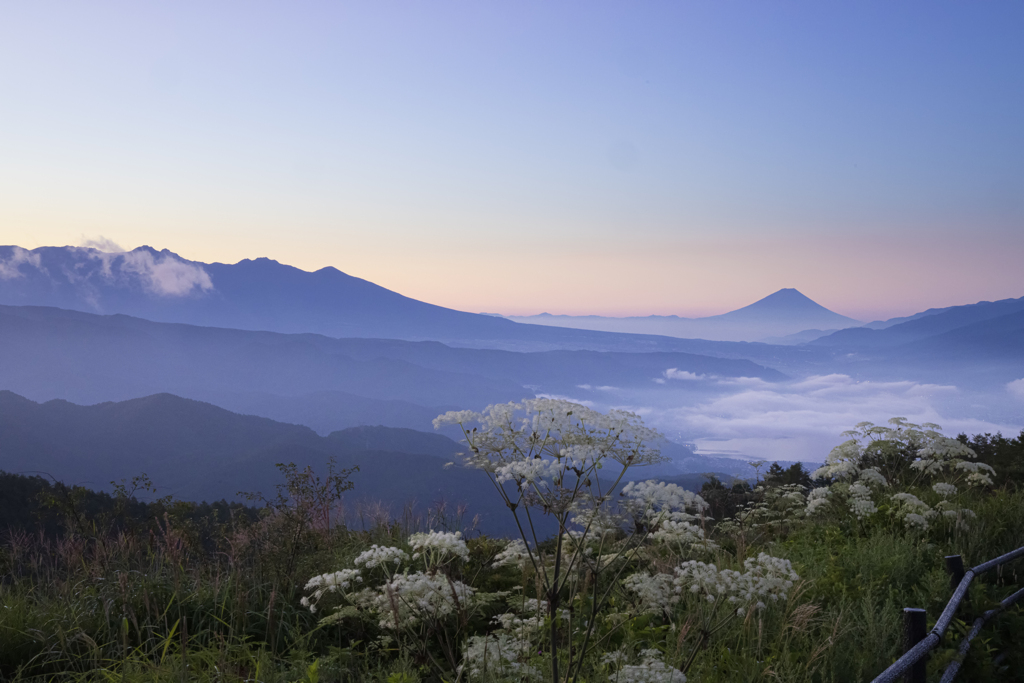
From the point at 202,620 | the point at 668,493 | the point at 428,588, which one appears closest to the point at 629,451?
the point at 668,493

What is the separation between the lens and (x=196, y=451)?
184m

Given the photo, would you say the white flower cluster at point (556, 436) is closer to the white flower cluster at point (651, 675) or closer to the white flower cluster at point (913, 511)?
the white flower cluster at point (651, 675)

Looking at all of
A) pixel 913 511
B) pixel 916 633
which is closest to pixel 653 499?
pixel 916 633

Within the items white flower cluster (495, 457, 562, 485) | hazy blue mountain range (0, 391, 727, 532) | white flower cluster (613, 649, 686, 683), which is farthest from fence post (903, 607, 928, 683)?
hazy blue mountain range (0, 391, 727, 532)

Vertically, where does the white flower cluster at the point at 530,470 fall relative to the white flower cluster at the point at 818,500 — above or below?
above

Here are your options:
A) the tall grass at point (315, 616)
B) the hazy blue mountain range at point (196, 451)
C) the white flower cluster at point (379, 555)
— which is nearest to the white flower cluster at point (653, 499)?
the tall grass at point (315, 616)

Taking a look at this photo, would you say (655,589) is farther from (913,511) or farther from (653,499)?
(913,511)

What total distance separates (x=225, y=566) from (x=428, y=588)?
15.5 feet

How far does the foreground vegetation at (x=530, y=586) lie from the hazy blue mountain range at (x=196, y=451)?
115435mm

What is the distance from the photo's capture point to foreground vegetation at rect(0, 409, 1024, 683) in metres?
3.06

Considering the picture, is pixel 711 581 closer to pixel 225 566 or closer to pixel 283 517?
pixel 283 517

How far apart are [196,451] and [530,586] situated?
687 feet

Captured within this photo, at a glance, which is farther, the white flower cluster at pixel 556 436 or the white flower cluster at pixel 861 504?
the white flower cluster at pixel 861 504

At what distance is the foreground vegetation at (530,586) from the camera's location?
3062 mm
